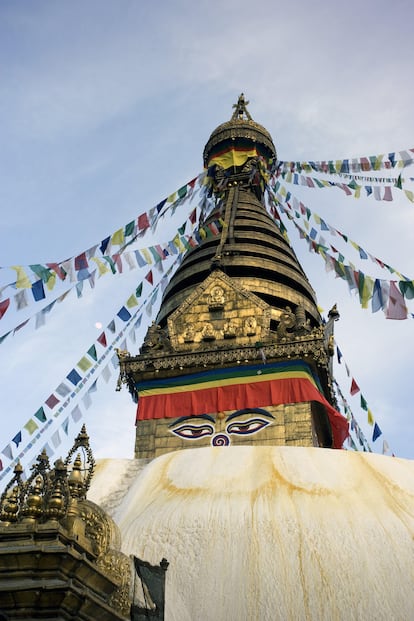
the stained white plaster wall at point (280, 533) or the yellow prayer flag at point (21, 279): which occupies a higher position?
the yellow prayer flag at point (21, 279)

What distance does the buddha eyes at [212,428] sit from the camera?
1238 centimetres

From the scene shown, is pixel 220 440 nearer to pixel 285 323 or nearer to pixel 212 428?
pixel 212 428

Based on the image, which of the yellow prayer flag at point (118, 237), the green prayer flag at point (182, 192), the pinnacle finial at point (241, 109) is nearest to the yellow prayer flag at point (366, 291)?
the yellow prayer flag at point (118, 237)

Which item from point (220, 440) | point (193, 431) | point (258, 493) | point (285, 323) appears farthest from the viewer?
point (285, 323)

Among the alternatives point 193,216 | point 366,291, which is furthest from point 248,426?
point 193,216

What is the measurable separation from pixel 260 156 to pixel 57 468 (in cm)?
1739

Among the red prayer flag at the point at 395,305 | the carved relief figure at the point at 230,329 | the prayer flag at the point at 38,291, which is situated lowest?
the red prayer flag at the point at 395,305

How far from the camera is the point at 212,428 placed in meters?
12.6

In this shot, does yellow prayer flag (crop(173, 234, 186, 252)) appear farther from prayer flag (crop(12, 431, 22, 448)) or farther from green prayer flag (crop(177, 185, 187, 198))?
prayer flag (crop(12, 431, 22, 448))

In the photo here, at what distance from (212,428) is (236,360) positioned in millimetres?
1624

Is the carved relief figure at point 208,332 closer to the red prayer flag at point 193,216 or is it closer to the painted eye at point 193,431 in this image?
the painted eye at point 193,431

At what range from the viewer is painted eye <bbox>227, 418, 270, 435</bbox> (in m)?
12.4

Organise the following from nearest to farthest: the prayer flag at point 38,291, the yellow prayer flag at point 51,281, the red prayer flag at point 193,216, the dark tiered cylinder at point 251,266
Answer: the prayer flag at point 38,291 → the yellow prayer flag at point 51,281 → the dark tiered cylinder at point 251,266 → the red prayer flag at point 193,216

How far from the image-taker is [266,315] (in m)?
14.4
